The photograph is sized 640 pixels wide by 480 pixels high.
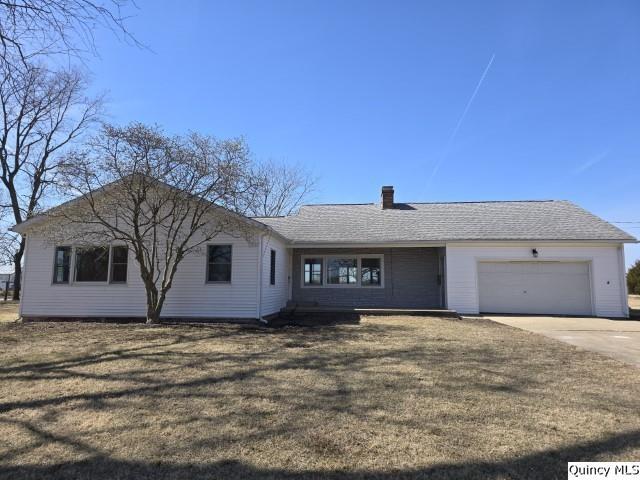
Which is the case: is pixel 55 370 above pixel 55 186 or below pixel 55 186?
below

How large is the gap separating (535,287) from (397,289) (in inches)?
199

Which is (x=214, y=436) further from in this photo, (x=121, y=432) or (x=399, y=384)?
(x=399, y=384)

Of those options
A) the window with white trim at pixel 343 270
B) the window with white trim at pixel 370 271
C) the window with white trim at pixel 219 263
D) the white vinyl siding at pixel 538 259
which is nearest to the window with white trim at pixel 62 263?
the window with white trim at pixel 219 263

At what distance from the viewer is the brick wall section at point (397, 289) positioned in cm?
1712

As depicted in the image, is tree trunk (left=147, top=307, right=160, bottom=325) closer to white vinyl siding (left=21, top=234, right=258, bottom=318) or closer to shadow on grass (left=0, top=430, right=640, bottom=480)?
white vinyl siding (left=21, top=234, right=258, bottom=318)

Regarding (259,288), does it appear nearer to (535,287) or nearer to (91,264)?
(91,264)

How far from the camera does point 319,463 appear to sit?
3346 mm

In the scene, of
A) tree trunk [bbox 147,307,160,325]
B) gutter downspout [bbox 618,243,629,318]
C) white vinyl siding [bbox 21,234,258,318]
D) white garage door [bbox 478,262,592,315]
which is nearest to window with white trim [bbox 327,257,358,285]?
white garage door [bbox 478,262,592,315]

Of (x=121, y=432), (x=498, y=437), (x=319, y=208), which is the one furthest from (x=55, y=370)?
(x=319, y=208)

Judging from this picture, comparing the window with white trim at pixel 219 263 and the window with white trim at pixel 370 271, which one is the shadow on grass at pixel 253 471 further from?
the window with white trim at pixel 370 271

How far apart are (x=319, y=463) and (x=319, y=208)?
18077mm

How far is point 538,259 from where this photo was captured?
1593 cm

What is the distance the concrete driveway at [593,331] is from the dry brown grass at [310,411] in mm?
919

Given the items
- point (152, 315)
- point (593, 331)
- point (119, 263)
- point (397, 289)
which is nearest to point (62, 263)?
point (119, 263)
